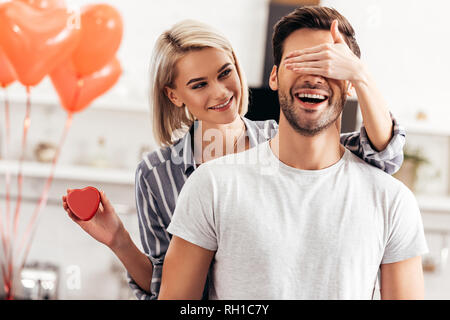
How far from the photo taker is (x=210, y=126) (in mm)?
867

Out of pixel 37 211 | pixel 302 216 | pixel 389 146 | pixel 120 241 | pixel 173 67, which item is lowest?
pixel 37 211

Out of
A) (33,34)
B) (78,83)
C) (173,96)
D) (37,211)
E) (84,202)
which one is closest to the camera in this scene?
(84,202)

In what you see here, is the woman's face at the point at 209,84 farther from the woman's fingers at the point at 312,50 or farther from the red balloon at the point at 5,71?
the red balloon at the point at 5,71

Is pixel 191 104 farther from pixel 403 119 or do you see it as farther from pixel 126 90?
pixel 403 119

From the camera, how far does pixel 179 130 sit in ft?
2.97

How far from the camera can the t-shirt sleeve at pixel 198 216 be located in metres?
0.69

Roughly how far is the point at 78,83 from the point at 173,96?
76 cm

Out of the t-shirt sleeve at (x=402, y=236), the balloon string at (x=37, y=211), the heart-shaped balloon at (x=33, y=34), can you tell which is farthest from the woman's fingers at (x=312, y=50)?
the balloon string at (x=37, y=211)

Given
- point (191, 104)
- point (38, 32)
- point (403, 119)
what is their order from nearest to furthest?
point (191, 104), point (38, 32), point (403, 119)

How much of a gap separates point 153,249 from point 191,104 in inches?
11.6

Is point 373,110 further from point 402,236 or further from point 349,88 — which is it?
point 402,236

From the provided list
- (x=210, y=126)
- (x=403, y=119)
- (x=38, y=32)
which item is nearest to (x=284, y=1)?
(x=403, y=119)

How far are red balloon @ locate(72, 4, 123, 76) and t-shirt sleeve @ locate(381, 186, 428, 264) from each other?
1034 mm

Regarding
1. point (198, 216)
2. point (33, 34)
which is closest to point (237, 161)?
point (198, 216)
